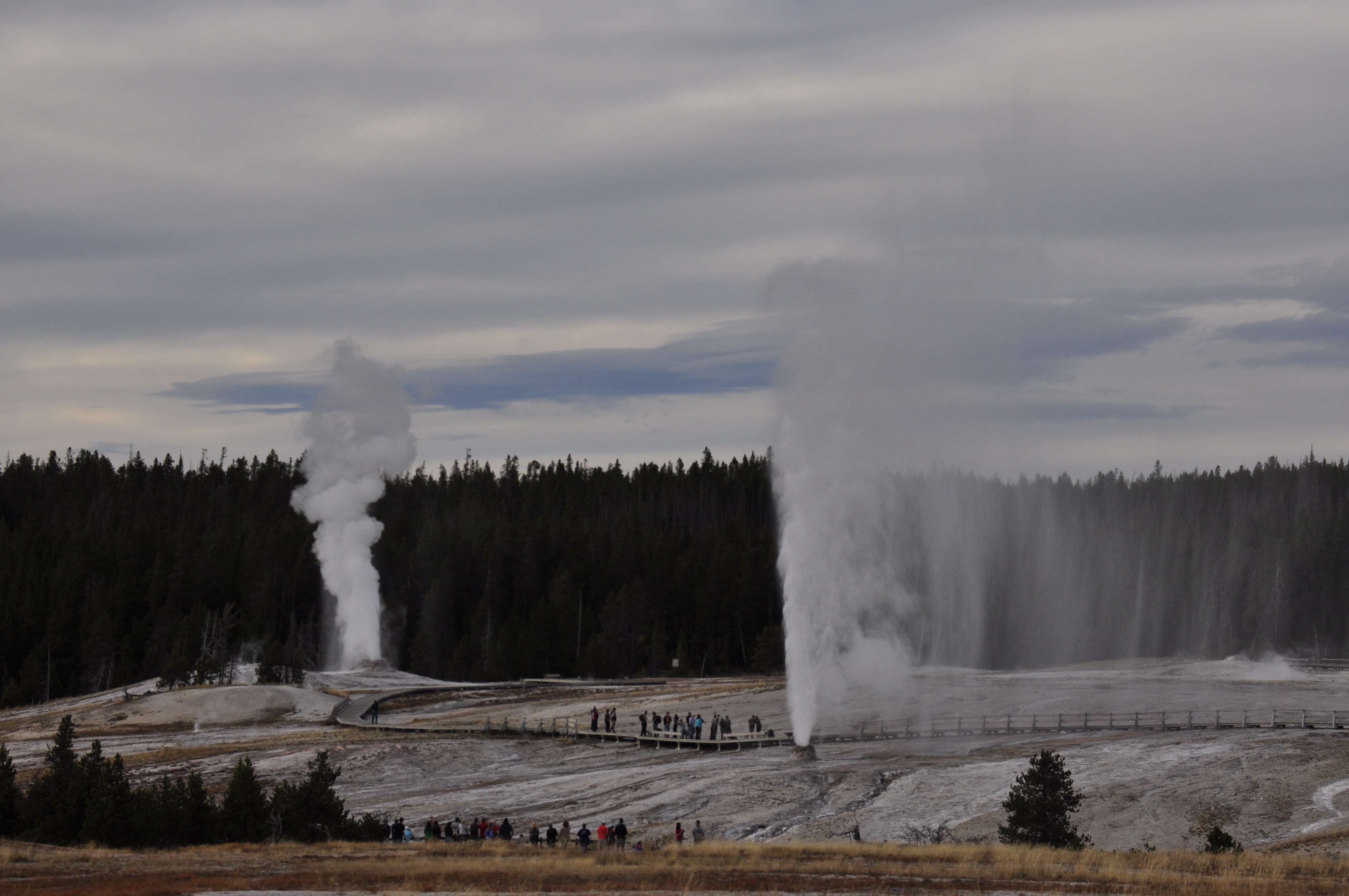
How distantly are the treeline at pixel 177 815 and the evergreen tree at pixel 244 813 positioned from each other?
0.02m

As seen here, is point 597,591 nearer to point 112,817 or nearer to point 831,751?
point 831,751

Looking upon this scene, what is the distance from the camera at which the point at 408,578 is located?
128 m

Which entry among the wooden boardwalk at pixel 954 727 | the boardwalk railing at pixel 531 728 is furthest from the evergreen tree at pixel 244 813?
the boardwalk railing at pixel 531 728

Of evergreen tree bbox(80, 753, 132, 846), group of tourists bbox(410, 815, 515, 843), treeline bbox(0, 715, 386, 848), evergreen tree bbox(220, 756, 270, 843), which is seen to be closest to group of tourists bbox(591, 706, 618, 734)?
group of tourists bbox(410, 815, 515, 843)

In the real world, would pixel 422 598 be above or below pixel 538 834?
above

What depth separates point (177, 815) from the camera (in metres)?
38.4

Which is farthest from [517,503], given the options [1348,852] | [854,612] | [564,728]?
[1348,852]

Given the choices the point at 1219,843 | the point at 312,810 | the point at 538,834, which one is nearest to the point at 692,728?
the point at 538,834

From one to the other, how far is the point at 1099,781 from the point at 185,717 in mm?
51561

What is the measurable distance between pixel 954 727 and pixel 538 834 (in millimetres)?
31060

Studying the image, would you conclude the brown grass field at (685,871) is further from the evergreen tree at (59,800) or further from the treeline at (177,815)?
the evergreen tree at (59,800)

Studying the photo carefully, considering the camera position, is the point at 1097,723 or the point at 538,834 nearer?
the point at 538,834

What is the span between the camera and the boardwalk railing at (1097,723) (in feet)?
189

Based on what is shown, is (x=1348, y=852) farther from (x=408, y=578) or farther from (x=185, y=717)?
(x=408, y=578)
